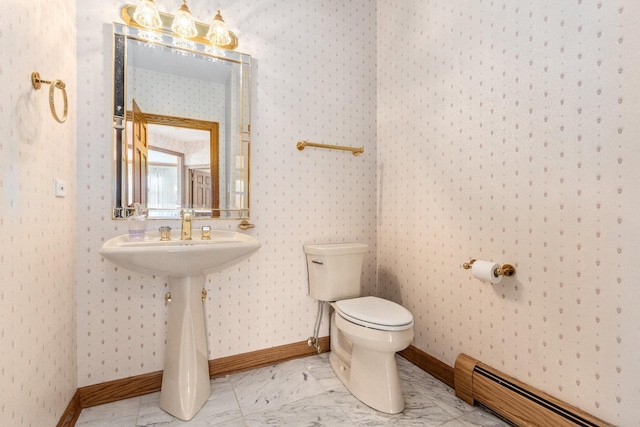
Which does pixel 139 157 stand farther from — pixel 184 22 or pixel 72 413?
pixel 72 413

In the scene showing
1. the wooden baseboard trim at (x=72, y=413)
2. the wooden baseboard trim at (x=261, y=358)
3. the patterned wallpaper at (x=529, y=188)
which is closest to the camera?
the patterned wallpaper at (x=529, y=188)

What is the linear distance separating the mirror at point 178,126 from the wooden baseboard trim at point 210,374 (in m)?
0.85

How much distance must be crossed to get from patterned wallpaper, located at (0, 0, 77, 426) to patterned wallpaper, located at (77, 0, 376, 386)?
93mm

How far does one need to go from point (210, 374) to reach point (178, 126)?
1427 mm

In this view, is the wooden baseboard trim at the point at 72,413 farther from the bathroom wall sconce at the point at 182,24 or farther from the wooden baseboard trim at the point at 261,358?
the bathroom wall sconce at the point at 182,24

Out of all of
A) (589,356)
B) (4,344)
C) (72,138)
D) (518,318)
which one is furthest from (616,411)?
(72,138)

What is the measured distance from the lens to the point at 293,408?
1.50 m

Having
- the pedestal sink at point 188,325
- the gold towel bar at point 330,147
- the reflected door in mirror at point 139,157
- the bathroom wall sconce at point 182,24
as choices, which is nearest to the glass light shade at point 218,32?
the bathroom wall sconce at point 182,24

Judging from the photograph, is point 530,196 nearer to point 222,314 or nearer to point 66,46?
point 222,314

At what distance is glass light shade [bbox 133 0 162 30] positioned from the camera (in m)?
1.51

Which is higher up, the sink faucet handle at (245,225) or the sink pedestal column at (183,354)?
the sink faucet handle at (245,225)

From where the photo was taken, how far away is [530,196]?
1312 mm

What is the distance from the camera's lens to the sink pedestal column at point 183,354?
1.42 meters

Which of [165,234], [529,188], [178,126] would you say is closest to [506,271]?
[529,188]
